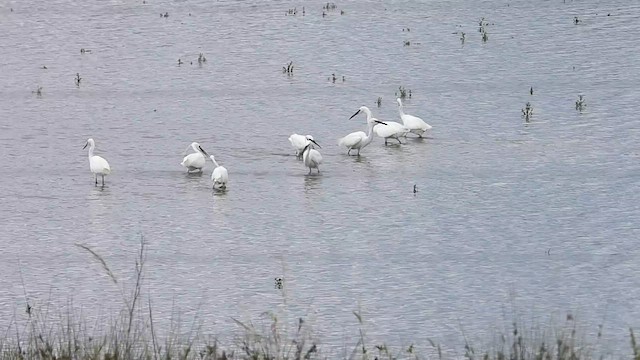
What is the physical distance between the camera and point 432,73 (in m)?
20.9

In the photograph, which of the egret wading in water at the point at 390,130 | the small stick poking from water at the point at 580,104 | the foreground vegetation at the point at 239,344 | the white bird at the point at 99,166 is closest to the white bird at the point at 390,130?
the egret wading in water at the point at 390,130

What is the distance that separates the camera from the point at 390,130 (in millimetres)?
17016

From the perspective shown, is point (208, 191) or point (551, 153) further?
point (551, 153)

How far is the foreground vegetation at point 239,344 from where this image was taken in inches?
263

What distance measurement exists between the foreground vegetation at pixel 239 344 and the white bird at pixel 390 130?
6562 mm

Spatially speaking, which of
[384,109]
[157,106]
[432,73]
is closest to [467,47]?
[432,73]

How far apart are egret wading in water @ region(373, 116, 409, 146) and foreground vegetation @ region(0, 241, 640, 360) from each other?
21.5 feet

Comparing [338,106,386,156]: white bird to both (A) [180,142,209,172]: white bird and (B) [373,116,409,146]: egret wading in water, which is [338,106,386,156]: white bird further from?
(A) [180,142,209,172]: white bird

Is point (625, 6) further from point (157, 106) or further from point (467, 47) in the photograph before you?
point (157, 106)

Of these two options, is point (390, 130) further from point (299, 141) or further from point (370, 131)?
point (299, 141)

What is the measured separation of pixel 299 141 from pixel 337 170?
0.59m

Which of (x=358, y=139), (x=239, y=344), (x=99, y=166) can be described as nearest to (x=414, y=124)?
(x=358, y=139)

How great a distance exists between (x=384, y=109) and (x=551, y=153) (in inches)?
138

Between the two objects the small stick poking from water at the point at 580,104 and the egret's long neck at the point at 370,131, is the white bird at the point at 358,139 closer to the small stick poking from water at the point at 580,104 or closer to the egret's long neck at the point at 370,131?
the egret's long neck at the point at 370,131
